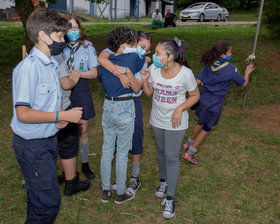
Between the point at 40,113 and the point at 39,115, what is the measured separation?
0.06 ft

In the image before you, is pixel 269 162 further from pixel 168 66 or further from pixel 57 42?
pixel 57 42

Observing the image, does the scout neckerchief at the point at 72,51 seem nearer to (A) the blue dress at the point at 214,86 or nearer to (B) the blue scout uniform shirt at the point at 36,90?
(B) the blue scout uniform shirt at the point at 36,90

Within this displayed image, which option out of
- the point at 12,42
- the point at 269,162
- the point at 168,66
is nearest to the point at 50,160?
the point at 168,66

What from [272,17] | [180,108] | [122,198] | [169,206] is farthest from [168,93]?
[272,17]

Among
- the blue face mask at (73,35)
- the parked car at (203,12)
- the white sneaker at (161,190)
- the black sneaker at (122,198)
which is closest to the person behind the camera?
the blue face mask at (73,35)

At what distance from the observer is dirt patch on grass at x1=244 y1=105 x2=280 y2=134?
6.46 meters

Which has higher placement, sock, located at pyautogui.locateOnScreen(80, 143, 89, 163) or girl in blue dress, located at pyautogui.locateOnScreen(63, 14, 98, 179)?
girl in blue dress, located at pyautogui.locateOnScreen(63, 14, 98, 179)

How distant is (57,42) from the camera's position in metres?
2.35

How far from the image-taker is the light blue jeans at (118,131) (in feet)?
10.2

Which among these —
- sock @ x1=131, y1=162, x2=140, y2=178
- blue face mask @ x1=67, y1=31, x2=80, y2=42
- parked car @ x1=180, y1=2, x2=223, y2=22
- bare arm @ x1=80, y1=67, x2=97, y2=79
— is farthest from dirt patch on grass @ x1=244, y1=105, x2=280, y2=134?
parked car @ x1=180, y1=2, x2=223, y2=22

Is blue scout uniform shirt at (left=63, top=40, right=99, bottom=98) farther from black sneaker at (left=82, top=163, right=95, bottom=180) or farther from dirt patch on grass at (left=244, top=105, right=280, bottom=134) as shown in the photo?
dirt patch on grass at (left=244, top=105, right=280, bottom=134)

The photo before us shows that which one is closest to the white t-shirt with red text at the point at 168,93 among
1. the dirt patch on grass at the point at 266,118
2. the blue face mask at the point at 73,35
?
the blue face mask at the point at 73,35

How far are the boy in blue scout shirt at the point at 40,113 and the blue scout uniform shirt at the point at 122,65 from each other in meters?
0.72

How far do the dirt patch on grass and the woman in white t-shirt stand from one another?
12.5 feet
